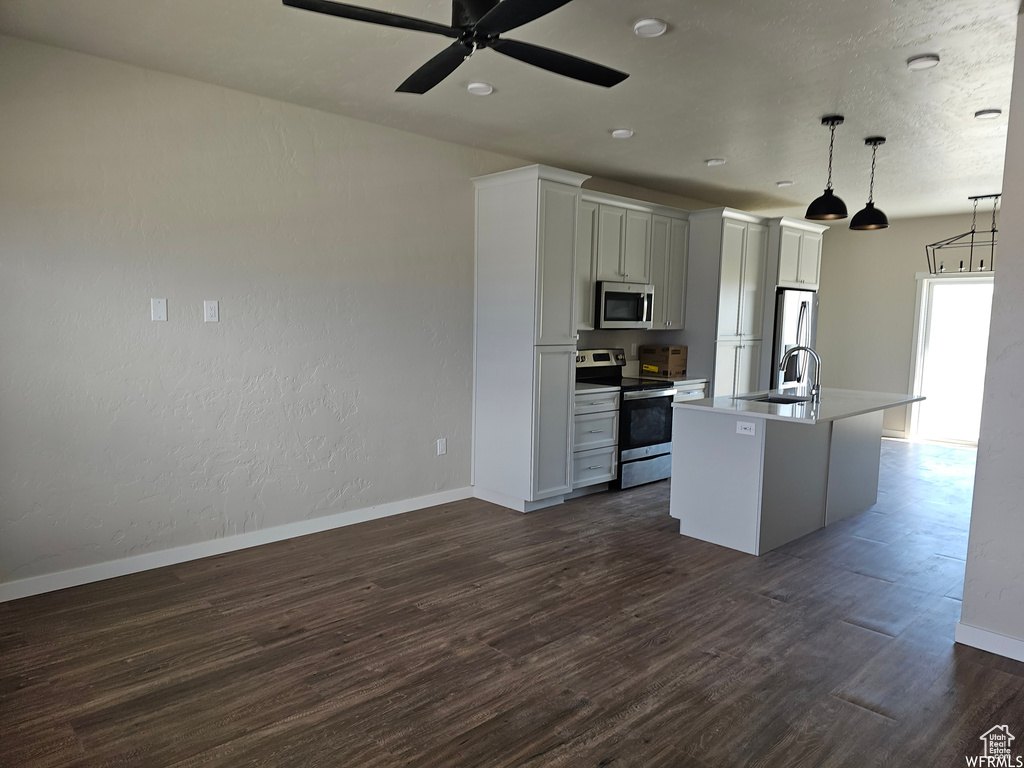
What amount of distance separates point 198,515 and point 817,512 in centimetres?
384

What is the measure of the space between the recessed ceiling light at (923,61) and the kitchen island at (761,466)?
5.80 ft

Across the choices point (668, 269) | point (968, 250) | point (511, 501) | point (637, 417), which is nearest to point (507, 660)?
point (511, 501)

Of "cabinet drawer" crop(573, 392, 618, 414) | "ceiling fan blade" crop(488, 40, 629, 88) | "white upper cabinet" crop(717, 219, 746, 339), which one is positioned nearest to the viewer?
"ceiling fan blade" crop(488, 40, 629, 88)

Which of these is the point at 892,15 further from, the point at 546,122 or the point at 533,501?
the point at 533,501

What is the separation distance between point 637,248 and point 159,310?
12.1 feet

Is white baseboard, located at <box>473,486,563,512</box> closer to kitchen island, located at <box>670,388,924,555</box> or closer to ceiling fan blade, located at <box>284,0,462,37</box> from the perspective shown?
kitchen island, located at <box>670,388,924,555</box>

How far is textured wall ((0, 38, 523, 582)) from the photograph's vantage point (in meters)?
3.10

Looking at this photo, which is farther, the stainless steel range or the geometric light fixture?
the geometric light fixture

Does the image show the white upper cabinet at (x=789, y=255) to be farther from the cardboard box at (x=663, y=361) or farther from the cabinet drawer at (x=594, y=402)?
the cabinet drawer at (x=594, y=402)

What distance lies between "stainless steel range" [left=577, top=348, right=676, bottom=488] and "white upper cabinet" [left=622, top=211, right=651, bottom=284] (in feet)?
2.21

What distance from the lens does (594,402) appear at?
199 inches

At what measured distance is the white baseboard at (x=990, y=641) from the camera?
2.69m

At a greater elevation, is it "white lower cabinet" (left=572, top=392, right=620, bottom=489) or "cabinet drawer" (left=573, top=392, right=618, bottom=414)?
"cabinet drawer" (left=573, top=392, right=618, bottom=414)

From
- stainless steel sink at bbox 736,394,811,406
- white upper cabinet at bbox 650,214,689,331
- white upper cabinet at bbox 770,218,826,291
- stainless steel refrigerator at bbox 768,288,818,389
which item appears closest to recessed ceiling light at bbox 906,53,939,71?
stainless steel sink at bbox 736,394,811,406
